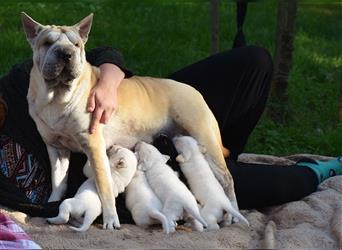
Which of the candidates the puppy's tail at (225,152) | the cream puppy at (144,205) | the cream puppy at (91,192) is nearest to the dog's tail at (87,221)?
the cream puppy at (91,192)

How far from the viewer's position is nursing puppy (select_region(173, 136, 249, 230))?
9.64 feet

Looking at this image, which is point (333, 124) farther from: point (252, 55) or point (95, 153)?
point (95, 153)

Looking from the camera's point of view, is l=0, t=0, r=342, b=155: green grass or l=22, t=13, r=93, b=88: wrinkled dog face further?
l=0, t=0, r=342, b=155: green grass

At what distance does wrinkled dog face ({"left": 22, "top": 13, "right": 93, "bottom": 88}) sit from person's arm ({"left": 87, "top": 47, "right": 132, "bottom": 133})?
7.1 inches

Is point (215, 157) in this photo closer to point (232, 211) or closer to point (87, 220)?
point (232, 211)

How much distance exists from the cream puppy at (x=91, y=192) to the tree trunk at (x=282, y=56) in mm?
2178

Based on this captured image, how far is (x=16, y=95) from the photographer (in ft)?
10.9

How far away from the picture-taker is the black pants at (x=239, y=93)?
347cm

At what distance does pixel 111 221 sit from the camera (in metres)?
2.88

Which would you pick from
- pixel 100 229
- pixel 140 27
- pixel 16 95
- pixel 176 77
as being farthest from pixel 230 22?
pixel 100 229

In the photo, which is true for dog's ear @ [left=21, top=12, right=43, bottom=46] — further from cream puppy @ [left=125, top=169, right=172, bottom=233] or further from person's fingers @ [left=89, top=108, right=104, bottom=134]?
cream puppy @ [left=125, top=169, right=172, bottom=233]

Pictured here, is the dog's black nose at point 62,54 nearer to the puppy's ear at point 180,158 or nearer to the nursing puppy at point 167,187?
the nursing puppy at point 167,187

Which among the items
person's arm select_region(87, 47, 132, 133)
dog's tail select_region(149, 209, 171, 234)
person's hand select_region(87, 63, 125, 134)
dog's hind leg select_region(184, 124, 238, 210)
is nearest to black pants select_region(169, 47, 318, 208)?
dog's hind leg select_region(184, 124, 238, 210)

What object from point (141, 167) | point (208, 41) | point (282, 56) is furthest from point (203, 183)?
point (208, 41)
